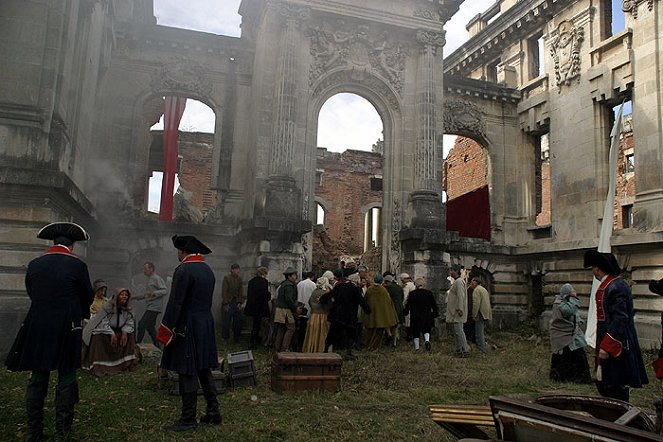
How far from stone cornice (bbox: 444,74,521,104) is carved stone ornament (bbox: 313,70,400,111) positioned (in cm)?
370

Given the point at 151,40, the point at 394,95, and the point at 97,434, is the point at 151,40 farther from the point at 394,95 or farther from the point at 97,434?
the point at 97,434

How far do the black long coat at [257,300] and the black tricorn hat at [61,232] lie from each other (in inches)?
242

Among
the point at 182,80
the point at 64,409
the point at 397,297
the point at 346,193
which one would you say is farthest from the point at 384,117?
the point at 346,193

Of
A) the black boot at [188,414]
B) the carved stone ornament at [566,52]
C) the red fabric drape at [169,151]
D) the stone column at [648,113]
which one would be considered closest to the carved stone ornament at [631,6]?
the stone column at [648,113]

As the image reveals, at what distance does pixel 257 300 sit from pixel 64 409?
633 cm

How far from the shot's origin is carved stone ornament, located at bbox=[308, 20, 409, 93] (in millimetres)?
15523

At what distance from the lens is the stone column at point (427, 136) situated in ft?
49.9

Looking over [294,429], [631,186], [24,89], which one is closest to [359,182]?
[631,186]

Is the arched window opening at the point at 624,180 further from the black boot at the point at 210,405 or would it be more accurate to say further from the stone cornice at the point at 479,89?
the black boot at the point at 210,405

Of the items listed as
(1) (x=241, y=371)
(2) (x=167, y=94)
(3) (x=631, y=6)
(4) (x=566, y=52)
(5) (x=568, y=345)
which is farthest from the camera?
(4) (x=566, y=52)

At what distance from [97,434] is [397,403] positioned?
359cm

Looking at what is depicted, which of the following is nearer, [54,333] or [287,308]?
[54,333]

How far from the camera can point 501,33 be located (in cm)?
2022

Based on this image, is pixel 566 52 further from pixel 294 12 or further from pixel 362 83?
pixel 294 12
